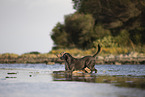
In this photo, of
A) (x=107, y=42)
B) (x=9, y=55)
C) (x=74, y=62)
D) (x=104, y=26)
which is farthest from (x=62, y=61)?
(x=104, y=26)

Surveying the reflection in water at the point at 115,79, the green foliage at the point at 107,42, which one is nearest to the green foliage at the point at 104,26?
the green foliage at the point at 107,42

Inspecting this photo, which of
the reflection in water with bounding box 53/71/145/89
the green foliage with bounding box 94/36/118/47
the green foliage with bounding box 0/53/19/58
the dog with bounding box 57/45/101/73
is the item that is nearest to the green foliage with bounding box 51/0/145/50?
the green foliage with bounding box 94/36/118/47

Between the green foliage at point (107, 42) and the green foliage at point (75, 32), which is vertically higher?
the green foliage at point (75, 32)

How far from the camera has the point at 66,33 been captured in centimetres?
5103

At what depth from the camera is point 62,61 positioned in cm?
3416

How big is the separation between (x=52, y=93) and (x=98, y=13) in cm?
4516

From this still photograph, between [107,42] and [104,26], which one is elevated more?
[104,26]

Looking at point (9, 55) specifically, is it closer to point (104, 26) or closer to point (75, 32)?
point (75, 32)

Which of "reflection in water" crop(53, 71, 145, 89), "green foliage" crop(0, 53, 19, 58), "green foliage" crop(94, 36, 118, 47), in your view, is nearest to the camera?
"reflection in water" crop(53, 71, 145, 89)

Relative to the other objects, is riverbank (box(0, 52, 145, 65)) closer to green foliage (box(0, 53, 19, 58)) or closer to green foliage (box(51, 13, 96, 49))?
green foliage (box(0, 53, 19, 58))

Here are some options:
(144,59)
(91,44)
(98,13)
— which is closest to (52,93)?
(144,59)

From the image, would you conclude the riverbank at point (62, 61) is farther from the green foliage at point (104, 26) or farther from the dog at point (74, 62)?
the dog at point (74, 62)

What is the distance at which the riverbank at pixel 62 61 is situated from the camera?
31344mm

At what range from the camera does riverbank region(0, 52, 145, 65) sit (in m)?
31.3
